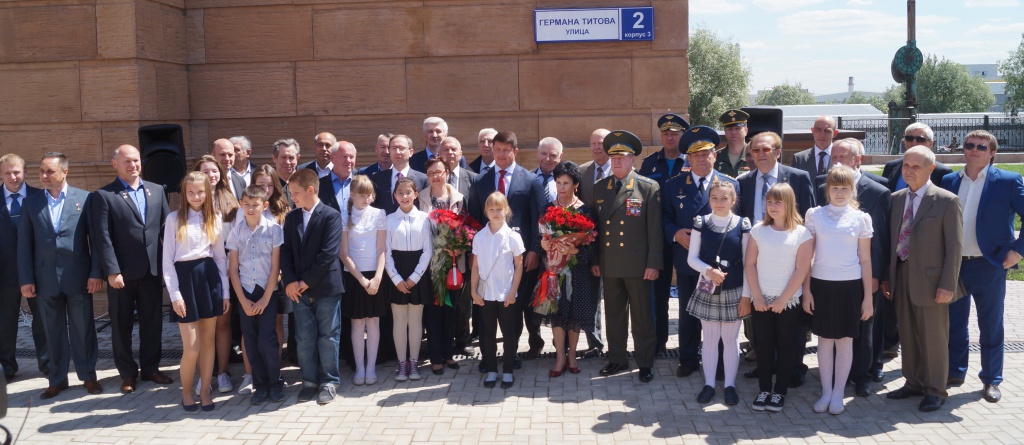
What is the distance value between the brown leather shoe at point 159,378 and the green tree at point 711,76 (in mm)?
40774

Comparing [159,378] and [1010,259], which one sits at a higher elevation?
[1010,259]

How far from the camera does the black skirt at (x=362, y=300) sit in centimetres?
651

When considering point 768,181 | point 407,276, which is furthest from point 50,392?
point 768,181

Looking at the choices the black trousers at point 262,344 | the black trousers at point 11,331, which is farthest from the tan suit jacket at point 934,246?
the black trousers at point 11,331

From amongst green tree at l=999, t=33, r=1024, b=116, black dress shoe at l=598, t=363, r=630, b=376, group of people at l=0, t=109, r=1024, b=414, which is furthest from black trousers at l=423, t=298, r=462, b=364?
green tree at l=999, t=33, r=1024, b=116

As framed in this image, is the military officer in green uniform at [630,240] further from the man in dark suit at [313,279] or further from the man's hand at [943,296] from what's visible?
the man in dark suit at [313,279]

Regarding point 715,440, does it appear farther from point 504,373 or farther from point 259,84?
point 259,84

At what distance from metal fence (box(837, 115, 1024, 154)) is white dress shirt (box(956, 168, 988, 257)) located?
30.1 m

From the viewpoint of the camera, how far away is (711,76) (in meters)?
45.9

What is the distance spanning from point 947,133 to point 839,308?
37392 mm

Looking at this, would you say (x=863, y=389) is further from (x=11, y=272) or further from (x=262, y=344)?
(x=11, y=272)

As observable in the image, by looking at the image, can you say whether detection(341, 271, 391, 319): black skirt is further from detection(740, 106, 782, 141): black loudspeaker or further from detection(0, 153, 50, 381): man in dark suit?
detection(740, 106, 782, 141): black loudspeaker

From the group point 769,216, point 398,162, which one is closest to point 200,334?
point 398,162

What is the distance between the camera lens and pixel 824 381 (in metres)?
5.76
